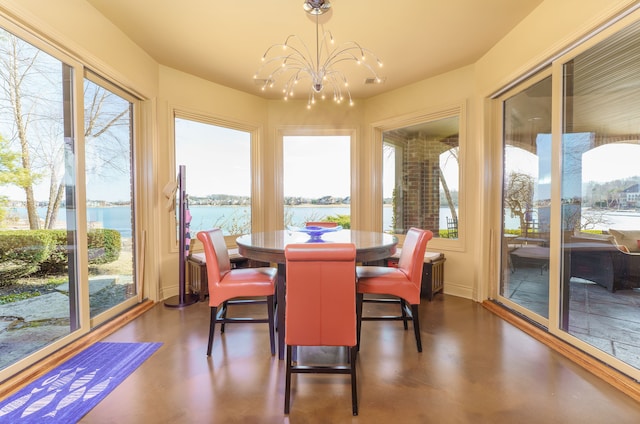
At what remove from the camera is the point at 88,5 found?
7.80 feet

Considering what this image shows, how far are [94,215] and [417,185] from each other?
3642mm

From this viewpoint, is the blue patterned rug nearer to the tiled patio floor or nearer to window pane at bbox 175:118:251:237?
window pane at bbox 175:118:251:237

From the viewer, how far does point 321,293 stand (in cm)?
163

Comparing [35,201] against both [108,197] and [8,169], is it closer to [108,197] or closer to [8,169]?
[8,169]

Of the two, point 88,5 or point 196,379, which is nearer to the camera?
point 196,379

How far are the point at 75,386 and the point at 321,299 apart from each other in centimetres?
158

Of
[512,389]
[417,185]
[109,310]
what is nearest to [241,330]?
[109,310]

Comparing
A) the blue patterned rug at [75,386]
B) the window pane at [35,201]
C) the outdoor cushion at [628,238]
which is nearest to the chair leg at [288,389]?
the blue patterned rug at [75,386]

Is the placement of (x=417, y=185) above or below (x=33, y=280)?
above

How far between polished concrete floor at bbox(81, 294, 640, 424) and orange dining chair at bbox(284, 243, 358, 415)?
201mm

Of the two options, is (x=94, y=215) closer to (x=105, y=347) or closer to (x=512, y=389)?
(x=105, y=347)

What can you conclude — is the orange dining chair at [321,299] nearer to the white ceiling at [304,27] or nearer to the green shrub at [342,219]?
the white ceiling at [304,27]

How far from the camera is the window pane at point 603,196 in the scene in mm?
1903

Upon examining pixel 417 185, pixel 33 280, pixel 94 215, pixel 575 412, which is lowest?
pixel 575 412
